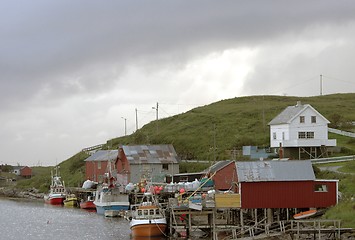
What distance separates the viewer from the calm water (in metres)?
58.2

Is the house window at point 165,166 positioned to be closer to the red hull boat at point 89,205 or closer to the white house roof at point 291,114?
the red hull boat at point 89,205

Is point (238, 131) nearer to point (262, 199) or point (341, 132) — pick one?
point (341, 132)

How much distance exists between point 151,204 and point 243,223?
8.31 metres

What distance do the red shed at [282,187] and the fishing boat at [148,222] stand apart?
7.87 m

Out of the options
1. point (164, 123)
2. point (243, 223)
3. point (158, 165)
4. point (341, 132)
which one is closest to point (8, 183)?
point (164, 123)

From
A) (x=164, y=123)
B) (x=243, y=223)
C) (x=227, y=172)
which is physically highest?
(x=164, y=123)

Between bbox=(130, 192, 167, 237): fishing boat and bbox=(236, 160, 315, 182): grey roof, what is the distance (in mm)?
8227

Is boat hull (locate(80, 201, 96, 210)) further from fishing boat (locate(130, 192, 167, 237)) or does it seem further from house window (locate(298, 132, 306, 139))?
fishing boat (locate(130, 192, 167, 237))

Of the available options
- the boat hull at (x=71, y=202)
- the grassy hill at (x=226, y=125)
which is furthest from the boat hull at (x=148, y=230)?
the boat hull at (x=71, y=202)

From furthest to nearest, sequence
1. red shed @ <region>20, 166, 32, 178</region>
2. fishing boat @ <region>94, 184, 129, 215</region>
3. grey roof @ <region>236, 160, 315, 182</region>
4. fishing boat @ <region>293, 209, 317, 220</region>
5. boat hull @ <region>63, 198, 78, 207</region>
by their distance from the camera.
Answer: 1. red shed @ <region>20, 166, 32, 178</region>
2. boat hull @ <region>63, 198, 78, 207</region>
3. fishing boat @ <region>94, 184, 129, 215</region>
4. grey roof @ <region>236, 160, 315, 182</region>
5. fishing boat @ <region>293, 209, 317, 220</region>

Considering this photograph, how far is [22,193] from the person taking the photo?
128500 millimetres

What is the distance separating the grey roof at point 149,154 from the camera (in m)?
92.3

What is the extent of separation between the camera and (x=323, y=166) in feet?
233

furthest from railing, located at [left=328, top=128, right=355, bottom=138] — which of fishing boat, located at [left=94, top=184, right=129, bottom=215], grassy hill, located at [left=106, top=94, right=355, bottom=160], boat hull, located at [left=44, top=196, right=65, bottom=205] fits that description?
boat hull, located at [left=44, top=196, right=65, bottom=205]
